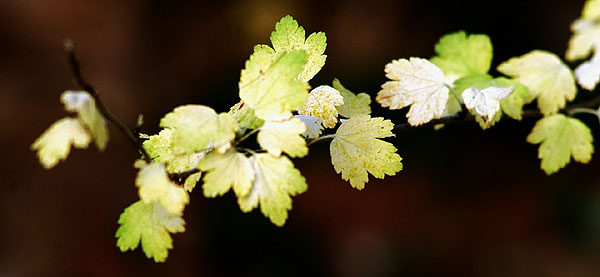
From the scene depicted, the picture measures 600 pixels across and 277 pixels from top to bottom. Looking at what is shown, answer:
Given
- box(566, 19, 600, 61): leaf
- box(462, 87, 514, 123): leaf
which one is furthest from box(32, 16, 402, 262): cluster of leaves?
box(566, 19, 600, 61): leaf

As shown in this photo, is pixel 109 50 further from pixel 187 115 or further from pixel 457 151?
pixel 187 115

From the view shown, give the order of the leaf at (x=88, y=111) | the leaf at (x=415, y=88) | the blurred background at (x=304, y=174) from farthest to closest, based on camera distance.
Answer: the blurred background at (x=304, y=174)
the leaf at (x=415, y=88)
the leaf at (x=88, y=111)

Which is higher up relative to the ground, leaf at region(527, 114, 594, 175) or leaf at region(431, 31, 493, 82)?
leaf at region(431, 31, 493, 82)

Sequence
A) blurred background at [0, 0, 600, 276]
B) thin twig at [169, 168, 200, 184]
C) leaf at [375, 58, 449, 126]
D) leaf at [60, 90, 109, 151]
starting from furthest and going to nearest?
blurred background at [0, 0, 600, 276]
leaf at [375, 58, 449, 126]
thin twig at [169, 168, 200, 184]
leaf at [60, 90, 109, 151]

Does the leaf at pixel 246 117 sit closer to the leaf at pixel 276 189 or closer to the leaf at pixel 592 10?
the leaf at pixel 276 189

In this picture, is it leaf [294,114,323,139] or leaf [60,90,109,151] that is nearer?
leaf [60,90,109,151]

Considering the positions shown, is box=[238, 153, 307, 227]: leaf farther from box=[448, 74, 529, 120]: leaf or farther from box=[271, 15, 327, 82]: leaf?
box=[448, 74, 529, 120]: leaf

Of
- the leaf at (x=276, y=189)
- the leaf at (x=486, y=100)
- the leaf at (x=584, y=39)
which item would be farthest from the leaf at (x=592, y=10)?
the leaf at (x=276, y=189)

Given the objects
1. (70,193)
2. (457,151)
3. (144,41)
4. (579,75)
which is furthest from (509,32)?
(70,193)

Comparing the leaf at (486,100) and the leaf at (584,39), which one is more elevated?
the leaf at (486,100)
